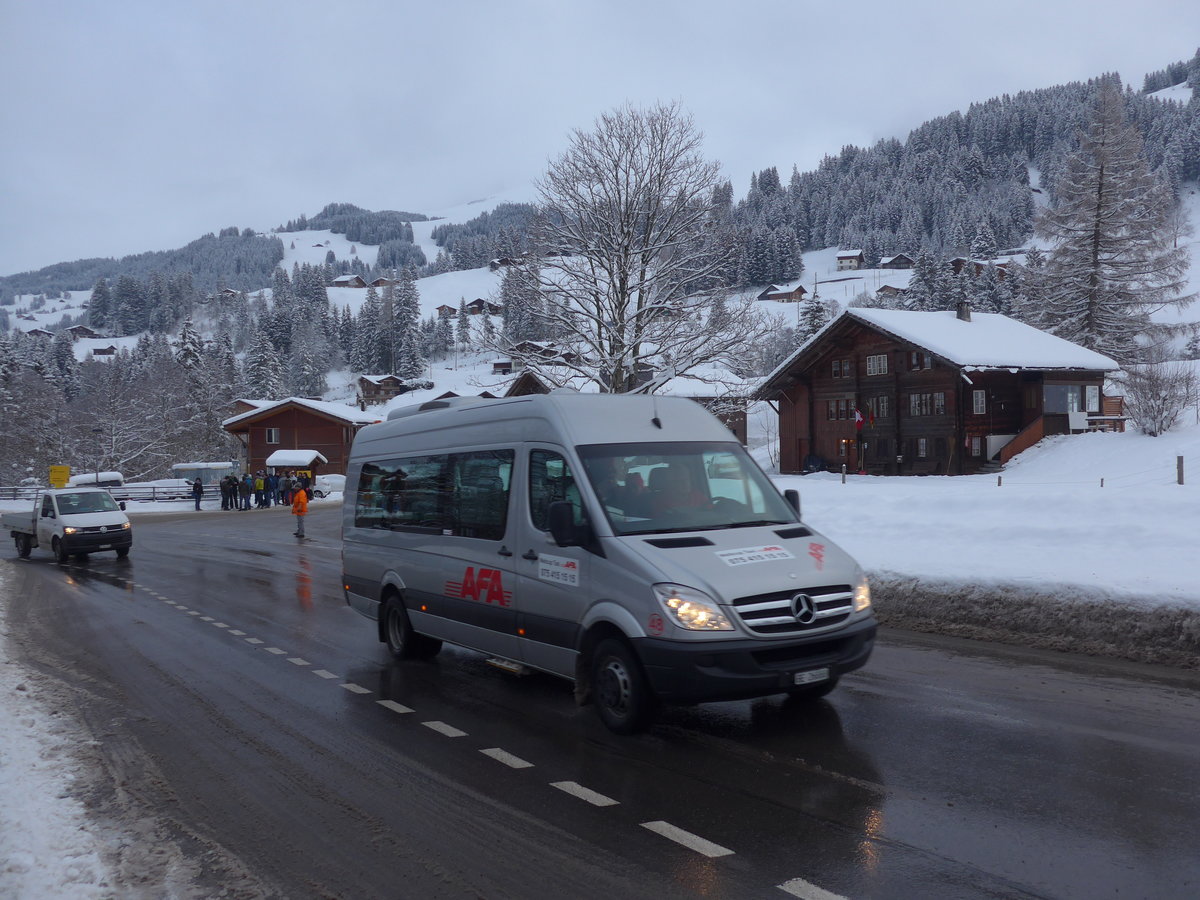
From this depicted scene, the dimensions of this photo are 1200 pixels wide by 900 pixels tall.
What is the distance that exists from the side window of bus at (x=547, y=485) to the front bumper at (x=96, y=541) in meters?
19.4

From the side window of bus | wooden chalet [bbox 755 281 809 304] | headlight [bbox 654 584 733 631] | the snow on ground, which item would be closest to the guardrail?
the snow on ground

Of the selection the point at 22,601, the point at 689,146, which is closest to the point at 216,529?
the point at 22,601

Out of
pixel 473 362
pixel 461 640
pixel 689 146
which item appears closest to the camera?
pixel 461 640

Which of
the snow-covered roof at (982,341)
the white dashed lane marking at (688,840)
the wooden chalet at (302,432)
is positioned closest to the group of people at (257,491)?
the wooden chalet at (302,432)

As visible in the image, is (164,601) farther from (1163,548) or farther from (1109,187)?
(1109,187)

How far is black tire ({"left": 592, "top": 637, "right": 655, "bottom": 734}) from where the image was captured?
6367 millimetres

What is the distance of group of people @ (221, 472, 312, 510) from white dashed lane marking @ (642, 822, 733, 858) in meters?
41.4

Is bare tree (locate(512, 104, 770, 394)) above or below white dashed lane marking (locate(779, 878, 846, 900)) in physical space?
above

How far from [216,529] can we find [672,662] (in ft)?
102

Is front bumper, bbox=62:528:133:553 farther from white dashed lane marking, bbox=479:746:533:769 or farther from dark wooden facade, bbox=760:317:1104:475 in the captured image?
dark wooden facade, bbox=760:317:1104:475

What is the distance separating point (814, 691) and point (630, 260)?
78.6 feet

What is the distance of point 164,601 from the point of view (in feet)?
49.5

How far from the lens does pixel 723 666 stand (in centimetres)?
600

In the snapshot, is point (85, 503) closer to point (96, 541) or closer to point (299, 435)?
point (96, 541)
